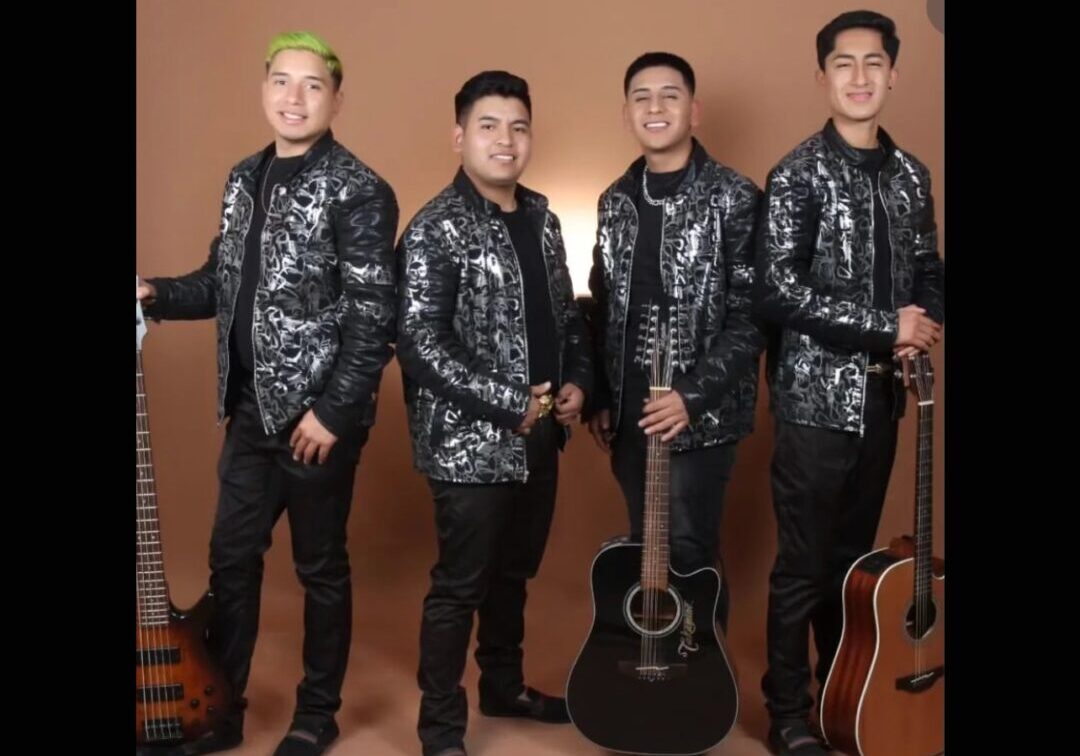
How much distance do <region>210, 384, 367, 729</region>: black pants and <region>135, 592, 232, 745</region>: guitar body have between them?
0.09m

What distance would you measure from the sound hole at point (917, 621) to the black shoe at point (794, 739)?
39cm

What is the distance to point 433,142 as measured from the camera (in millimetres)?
4145

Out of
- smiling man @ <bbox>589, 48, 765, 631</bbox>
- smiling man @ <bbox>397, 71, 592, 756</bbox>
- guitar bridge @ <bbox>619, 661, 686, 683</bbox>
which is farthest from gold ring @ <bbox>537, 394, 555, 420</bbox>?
guitar bridge @ <bbox>619, 661, 686, 683</bbox>

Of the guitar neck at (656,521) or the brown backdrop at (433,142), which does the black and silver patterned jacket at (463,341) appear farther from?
the brown backdrop at (433,142)

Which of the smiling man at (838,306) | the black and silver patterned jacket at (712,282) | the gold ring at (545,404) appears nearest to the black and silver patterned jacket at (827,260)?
the smiling man at (838,306)

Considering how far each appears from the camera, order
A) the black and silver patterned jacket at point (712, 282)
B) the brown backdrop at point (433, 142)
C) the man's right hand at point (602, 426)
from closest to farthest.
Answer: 1. the black and silver patterned jacket at point (712, 282)
2. the man's right hand at point (602, 426)
3. the brown backdrop at point (433, 142)

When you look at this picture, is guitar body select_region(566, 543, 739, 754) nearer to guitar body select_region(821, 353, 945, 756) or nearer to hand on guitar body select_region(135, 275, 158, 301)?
guitar body select_region(821, 353, 945, 756)

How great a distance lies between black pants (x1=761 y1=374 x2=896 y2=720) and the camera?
279 cm

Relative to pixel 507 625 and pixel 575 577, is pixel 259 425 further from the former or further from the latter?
pixel 575 577

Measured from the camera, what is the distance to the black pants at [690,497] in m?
2.93

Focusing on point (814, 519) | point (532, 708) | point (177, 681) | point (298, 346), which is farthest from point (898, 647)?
point (177, 681)

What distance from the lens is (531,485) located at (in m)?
3.02

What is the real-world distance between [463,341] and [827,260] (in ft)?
3.04

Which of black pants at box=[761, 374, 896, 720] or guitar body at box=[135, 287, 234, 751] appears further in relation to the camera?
black pants at box=[761, 374, 896, 720]
